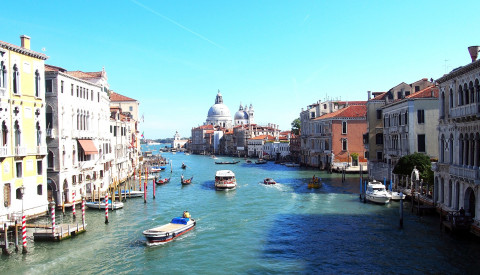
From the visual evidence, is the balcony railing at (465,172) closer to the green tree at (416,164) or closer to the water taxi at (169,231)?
the green tree at (416,164)

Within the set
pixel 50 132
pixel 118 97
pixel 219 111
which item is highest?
pixel 219 111

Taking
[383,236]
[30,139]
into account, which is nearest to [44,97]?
[30,139]

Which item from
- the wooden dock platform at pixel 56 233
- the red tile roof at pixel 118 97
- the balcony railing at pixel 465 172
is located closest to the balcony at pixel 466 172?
the balcony railing at pixel 465 172

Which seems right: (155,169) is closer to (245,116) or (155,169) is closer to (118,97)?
(118,97)

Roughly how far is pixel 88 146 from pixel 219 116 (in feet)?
406

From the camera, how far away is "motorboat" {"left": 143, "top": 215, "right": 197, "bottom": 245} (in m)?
15.3

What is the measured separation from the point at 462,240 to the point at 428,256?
1936mm

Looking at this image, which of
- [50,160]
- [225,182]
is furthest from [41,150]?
[225,182]

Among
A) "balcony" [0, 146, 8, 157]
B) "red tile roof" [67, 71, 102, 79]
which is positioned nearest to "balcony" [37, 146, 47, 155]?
"balcony" [0, 146, 8, 157]

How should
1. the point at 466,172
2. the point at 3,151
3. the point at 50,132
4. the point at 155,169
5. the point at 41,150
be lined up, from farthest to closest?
the point at 155,169 → the point at 50,132 → the point at 41,150 → the point at 3,151 → the point at 466,172

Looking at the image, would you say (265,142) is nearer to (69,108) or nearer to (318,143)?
(318,143)

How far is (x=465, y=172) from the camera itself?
15180 mm

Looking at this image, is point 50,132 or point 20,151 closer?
point 20,151

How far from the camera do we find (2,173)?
1597 centimetres
